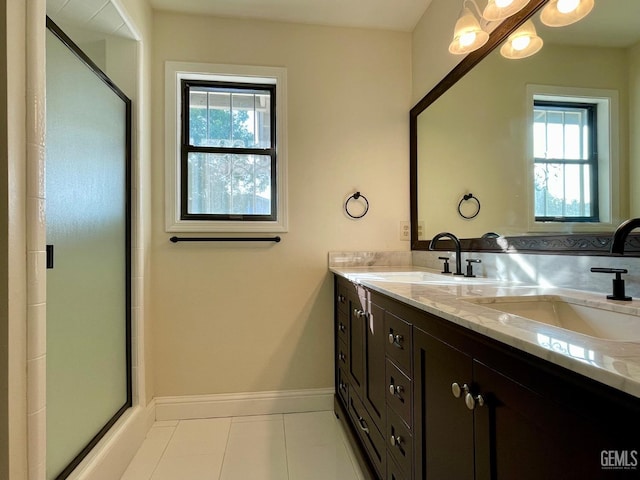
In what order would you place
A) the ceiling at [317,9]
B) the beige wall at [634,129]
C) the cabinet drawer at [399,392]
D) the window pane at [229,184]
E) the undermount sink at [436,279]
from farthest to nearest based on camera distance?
1. the window pane at [229,184]
2. the ceiling at [317,9]
3. the undermount sink at [436,279]
4. the cabinet drawer at [399,392]
5. the beige wall at [634,129]

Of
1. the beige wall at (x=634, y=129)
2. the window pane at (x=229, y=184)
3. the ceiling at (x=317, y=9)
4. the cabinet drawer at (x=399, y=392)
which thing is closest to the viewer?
the beige wall at (x=634, y=129)

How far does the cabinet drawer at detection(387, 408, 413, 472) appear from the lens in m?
1.06

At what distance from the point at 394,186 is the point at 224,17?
5.08 ft

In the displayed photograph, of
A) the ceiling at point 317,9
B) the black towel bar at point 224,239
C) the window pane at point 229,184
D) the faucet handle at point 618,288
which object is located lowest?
the faucet handle at point 618,288

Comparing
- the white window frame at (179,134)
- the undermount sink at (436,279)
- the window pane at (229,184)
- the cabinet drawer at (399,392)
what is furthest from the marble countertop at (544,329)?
the window pane at (229,184)

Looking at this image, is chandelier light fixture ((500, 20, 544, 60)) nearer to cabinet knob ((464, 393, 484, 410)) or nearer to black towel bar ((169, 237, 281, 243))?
cabinet knob ((464, 393, 484, 410))

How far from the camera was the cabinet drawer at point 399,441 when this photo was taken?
1.06 meters

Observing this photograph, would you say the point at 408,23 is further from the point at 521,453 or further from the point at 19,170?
the point at 521,453

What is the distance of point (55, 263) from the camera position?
3.96 feet

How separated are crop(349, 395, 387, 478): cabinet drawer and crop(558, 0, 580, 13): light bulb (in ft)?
5.49

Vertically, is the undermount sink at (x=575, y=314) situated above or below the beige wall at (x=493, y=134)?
below

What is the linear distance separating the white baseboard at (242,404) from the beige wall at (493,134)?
51.3 inches

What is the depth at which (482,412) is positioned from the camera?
27.8 inches

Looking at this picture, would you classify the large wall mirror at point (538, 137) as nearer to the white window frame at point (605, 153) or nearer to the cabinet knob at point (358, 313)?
the white window frame at point (605, 153)
